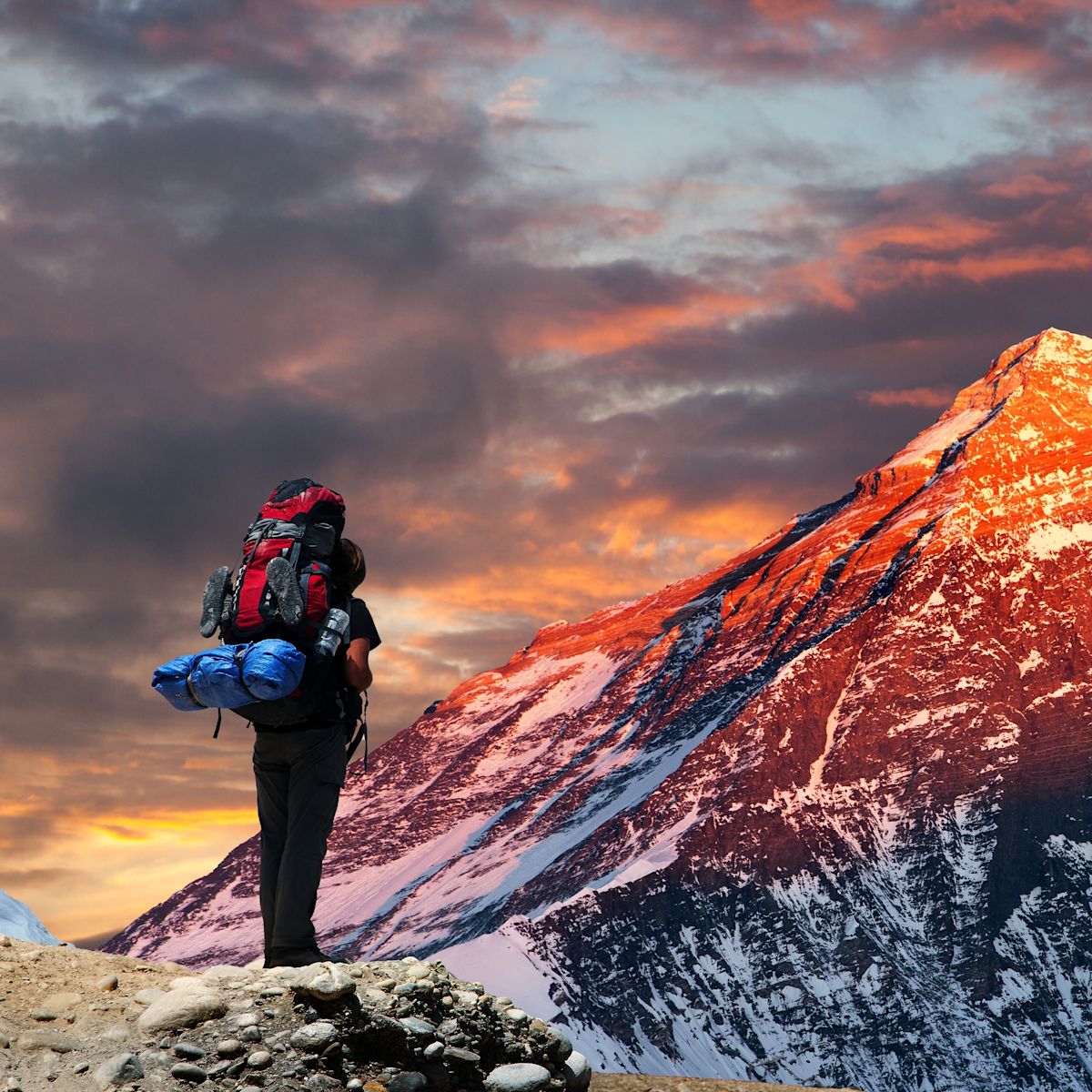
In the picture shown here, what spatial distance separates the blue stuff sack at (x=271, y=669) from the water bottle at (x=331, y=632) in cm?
19

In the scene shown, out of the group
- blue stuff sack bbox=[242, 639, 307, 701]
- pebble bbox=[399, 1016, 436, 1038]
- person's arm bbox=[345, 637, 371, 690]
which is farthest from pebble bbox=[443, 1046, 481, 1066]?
blue stuff sack bbox=[242, 639, 307, 701]

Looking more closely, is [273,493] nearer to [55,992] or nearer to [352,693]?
[352,693]

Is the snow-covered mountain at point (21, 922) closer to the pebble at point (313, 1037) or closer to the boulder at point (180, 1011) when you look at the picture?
the boulder at point (180, 1011)

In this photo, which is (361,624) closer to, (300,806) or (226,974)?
(300,806)

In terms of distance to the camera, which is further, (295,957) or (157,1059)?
(295,957)

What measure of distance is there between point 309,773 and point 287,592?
1570mm

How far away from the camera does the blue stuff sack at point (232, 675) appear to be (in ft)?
43.0

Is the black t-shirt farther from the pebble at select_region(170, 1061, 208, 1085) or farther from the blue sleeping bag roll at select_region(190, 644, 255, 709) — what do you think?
the pebble at select_region(170, 1061, 208, 1085)

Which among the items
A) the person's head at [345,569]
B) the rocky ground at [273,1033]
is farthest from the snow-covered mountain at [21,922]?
the person's head at [345,569]

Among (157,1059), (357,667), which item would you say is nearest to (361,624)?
(357,667)

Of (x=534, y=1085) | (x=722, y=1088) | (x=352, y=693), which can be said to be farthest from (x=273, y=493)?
(x=722, y=1088)

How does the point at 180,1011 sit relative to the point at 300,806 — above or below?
below

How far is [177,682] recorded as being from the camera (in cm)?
1352

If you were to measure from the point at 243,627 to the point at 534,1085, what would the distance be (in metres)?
4.27
